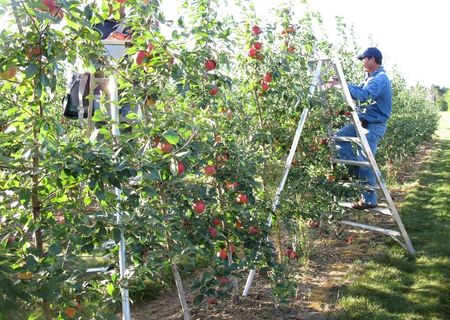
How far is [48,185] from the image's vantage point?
166cm

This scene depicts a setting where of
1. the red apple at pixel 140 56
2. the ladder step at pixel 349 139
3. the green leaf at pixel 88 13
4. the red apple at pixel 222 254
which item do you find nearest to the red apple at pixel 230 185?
the red apple at pixel 222 254

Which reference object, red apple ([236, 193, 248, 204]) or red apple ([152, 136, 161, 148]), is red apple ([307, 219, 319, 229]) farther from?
red apple ([152, 136, 161, 148])

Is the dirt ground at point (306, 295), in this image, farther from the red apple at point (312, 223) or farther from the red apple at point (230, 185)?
the red apple at point (230, 185)

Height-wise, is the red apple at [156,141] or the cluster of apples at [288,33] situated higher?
the cluster of apples at [288,33]

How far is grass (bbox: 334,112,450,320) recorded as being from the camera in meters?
3.10

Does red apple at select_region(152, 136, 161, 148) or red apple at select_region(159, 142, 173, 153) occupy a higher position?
red apple at select_region(152, 136, 161, 148)

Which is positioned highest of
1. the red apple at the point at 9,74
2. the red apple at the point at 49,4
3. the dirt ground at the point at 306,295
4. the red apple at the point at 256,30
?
the red apple at the point at 256,30

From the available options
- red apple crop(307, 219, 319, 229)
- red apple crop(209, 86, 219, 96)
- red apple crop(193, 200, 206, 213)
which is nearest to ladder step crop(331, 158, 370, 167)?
red apple crop(307, 219, 319, 229)

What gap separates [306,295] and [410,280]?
36.7 inches

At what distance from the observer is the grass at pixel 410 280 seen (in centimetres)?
310

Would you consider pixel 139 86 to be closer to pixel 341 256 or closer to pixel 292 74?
pixel 292 74

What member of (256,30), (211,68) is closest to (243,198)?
(211,68)

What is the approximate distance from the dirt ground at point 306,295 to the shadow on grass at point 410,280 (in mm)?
131

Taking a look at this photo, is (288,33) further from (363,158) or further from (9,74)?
(9,74)
